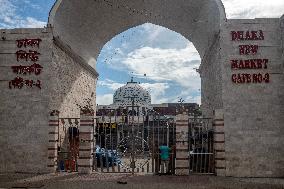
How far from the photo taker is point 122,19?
2045cm

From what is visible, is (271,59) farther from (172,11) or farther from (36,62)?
(36,62)

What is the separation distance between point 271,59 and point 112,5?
366 inches

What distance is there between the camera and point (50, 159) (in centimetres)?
1455

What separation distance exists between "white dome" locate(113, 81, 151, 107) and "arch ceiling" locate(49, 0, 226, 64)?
30514 mm

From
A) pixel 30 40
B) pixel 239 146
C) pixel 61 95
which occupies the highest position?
pixel 30 40

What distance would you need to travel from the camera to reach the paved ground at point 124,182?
36.2 ft

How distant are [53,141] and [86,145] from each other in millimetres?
1506

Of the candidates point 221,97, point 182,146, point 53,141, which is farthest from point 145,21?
point 53,141

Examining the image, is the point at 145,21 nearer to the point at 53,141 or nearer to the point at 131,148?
the point at 131,148

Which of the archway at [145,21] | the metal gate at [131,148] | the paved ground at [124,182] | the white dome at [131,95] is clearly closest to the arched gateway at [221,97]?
the archway at [145,21]

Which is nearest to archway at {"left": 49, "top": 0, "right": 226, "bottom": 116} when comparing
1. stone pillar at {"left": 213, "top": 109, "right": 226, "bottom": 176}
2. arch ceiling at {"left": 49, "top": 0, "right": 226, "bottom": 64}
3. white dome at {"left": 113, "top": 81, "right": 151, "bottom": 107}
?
arch ceiling at {"left": 49, "top": 0, "right": 226, "bottom": 64}

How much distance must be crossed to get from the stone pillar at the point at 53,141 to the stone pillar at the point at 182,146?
560 centimetres

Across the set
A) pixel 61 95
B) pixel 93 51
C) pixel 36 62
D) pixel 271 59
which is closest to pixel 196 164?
pixel 271 59

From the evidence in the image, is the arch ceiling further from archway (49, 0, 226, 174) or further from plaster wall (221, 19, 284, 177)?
plaster wall (221, 19, 284, 177)
